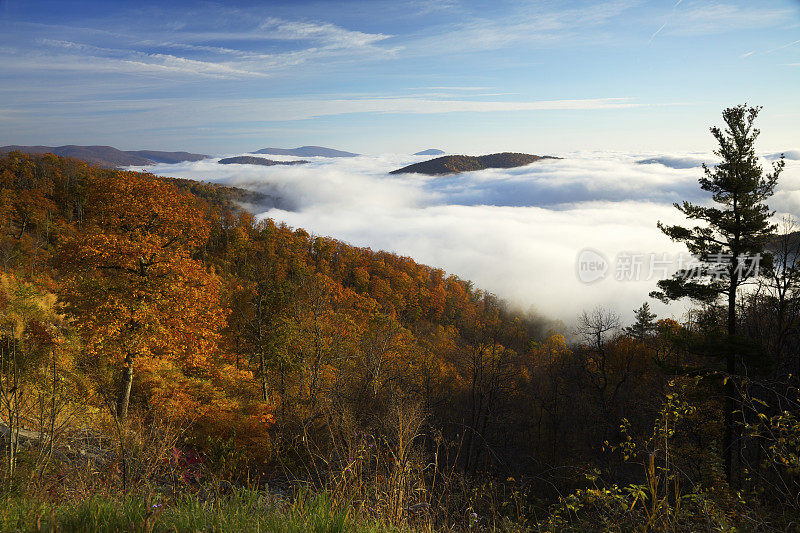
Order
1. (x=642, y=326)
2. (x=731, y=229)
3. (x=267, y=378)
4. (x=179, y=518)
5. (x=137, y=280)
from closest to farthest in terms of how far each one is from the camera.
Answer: (x=179, y=518) → (x=137, y=280) → (x=731, y=229) → (x=267, y=378) → (x=642, y=326)

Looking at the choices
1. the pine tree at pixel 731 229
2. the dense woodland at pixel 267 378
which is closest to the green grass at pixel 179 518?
the dense woodland at pixel 267 378

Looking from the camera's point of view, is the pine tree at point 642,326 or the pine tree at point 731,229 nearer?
the pine tree at point 731,229

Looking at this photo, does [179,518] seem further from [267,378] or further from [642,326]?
[642,326]

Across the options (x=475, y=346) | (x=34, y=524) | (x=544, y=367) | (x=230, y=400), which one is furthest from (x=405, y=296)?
(x=34, y=524)

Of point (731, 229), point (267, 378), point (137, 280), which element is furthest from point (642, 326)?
point (137, 280)

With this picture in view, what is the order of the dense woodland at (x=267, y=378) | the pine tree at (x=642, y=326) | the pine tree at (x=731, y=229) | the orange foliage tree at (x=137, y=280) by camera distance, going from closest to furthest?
the dense woodland at (x=267, y=378), the orange foliage tree at (x=137, y=280), the pine tree at (x=731, y=229), the pine tree at (x=642, y=326)

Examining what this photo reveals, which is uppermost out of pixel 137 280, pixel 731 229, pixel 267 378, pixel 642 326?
pixel 731 229

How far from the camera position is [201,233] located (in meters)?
14.2

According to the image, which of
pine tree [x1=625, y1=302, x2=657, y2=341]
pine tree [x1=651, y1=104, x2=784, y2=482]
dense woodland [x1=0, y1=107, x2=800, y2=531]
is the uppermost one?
pine tree [x1=651, y1=104, x2=784, y2=482]

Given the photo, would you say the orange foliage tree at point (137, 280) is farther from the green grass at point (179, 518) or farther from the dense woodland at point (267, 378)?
the green grass at point (179, 518)

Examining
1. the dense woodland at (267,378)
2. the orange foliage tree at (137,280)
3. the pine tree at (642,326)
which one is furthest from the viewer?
the pine tree at (642,326)

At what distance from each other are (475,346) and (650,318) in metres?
32.1

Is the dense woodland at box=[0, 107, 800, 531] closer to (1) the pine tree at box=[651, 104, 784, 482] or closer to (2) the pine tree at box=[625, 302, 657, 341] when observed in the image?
(1) the pine tree at box=[651, 104, 784, 482]

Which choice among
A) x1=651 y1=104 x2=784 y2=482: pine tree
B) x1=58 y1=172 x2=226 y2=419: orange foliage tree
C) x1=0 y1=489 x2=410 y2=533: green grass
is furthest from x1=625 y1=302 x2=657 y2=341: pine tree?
x1=0 y1=489 x2=410 y2=533: green grass
